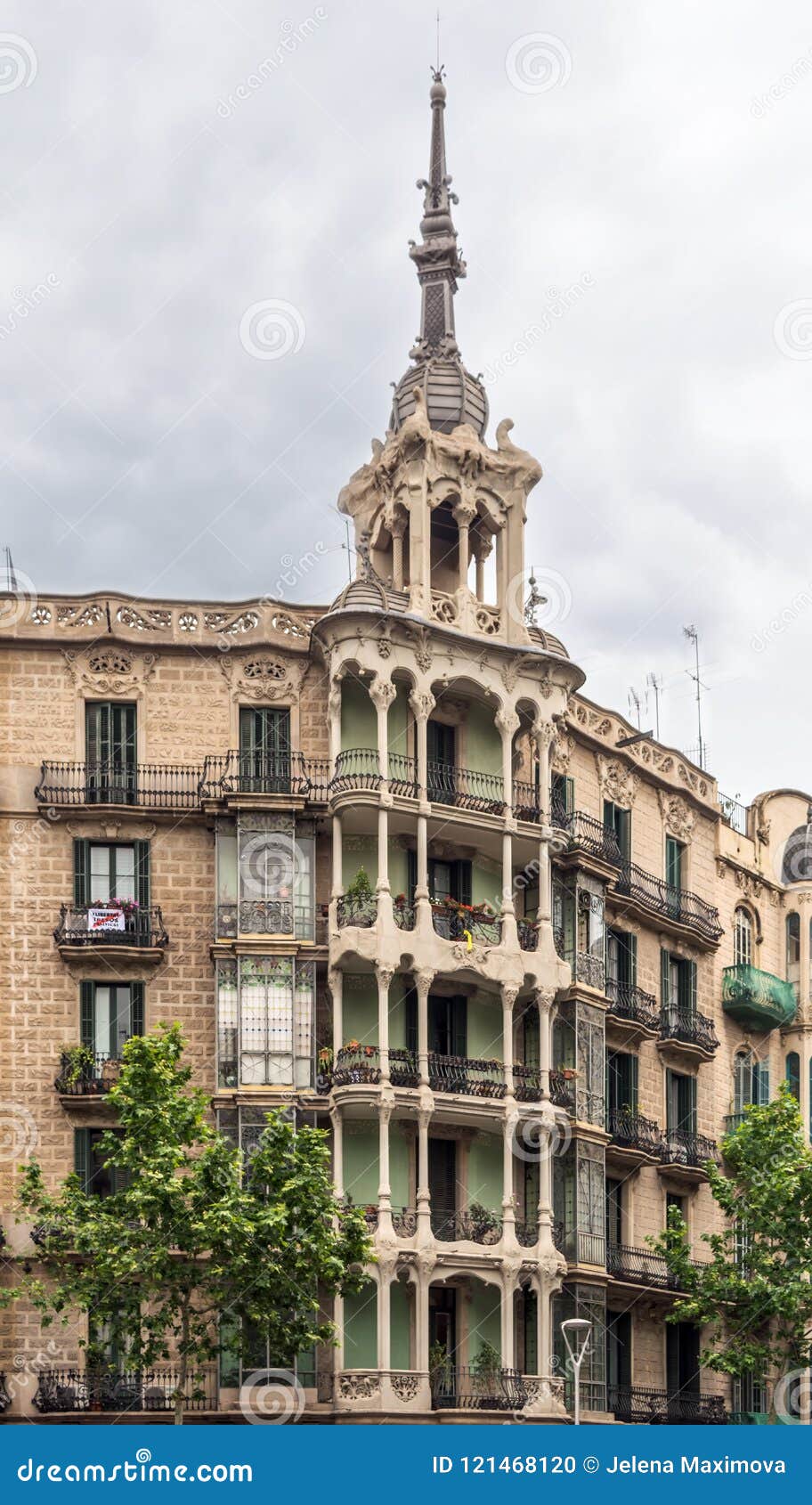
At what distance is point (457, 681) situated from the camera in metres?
55.6

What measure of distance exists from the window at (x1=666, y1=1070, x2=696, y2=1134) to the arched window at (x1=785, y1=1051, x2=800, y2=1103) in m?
6.06

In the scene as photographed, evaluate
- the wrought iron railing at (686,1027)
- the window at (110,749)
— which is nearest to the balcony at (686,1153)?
the wrought iron railing at (686,1027)

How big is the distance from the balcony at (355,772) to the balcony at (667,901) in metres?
9.43

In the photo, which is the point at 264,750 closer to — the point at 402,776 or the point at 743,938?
the point at 402,776

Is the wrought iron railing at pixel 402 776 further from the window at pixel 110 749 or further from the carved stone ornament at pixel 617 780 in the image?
the carved stone ornament at pixel 617 780

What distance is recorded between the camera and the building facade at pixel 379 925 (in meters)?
51.7

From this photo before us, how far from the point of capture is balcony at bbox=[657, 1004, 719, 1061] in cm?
6275

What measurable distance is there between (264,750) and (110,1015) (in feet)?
23.3

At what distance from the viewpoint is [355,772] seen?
53812 millimetres

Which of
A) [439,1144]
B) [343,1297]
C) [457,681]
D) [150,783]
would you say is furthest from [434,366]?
[343,1297]

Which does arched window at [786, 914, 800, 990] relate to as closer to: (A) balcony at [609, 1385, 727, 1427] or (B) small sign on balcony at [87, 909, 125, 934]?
(A) balcony at [609, 1385, 727, 1427]

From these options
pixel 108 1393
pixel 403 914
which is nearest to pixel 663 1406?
pixel 403 914

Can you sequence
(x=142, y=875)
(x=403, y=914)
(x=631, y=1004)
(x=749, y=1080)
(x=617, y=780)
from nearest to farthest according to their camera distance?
1. (x=403, y=914)
2. (x=142, y=875)
3. (x=631, y=1004)
4. (x=617, y=780)
5. (x=749, y=1080)

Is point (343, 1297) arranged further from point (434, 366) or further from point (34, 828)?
point (434, 366)
